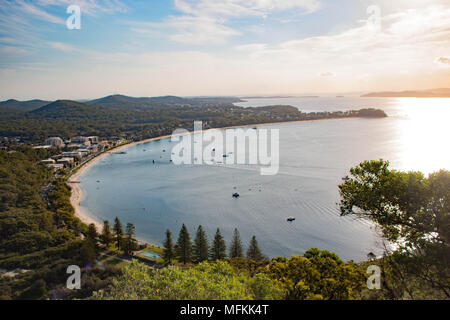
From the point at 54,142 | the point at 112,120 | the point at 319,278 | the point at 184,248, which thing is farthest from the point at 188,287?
the point at 112,120

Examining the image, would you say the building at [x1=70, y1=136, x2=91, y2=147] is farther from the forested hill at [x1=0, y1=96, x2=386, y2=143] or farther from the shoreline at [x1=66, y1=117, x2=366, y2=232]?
the shoreline at [x1=66, y1=117, x2=366, y2=232]

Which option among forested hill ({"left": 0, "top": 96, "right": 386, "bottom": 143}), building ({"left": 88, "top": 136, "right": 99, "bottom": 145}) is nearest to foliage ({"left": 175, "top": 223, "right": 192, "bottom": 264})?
building ({"left": 88, "top": 136, "right": 99, "bottom": 145})

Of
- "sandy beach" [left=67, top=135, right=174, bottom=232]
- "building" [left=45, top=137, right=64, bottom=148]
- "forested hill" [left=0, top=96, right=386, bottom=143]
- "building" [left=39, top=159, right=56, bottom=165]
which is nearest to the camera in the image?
"sandy beach" [left=67, top=135, right=174, bottom=232]

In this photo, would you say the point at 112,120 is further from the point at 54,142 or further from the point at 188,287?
the point at 188,287

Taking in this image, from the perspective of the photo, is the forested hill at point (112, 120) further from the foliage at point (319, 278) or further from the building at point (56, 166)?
the foliage at point (319, 278)
